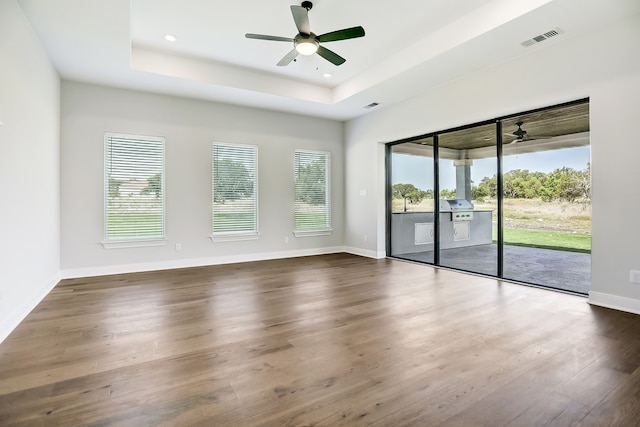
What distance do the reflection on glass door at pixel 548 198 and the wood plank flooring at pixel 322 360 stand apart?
76cm

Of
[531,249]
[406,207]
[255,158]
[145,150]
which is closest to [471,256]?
[531,249]

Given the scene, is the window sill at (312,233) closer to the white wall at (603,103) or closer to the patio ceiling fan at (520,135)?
the white wall at (603,103)

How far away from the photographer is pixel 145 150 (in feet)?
17.8

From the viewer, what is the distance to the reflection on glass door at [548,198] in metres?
3.95

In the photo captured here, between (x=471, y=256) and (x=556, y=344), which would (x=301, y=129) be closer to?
(x=471, y=256)

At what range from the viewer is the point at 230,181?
615 centimetres

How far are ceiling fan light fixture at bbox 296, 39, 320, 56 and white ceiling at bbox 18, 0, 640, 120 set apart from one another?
0.42 m

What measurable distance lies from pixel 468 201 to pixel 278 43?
3.73 m

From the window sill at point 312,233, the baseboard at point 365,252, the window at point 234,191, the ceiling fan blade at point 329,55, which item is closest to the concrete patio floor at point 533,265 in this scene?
the baseboard at point 365,252

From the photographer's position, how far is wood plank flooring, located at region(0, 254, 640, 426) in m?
1.71

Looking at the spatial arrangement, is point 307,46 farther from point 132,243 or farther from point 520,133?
point 132,243

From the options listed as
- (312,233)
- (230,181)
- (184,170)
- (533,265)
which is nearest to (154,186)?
(184,170)

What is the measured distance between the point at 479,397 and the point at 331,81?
17.3ft

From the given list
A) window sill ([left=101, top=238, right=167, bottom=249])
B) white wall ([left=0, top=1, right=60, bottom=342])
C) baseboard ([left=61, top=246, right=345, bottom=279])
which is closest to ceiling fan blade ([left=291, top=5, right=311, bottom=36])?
white wall ([left=0, top=1, right=60, bottom=342])
